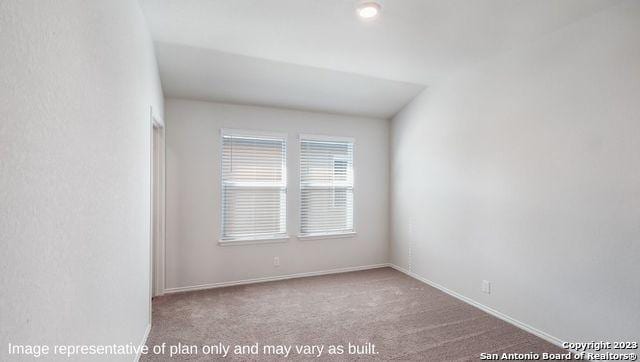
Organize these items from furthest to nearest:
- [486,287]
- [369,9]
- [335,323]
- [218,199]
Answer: [218,199], [486,287], [335,323], [369,9]

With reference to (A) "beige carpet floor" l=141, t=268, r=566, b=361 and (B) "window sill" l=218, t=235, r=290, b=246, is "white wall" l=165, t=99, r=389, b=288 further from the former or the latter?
(A) "beige carpet floor" l=141, t=268, r=566, b=361

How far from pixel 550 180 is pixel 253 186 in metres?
3.19

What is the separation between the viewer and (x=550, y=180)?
2.50m

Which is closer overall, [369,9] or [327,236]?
[369,9]

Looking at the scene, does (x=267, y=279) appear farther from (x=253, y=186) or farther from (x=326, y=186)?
(x=326, y=186)

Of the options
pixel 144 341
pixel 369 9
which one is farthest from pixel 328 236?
pixel 369 9

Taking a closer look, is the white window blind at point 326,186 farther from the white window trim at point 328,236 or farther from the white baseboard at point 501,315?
the white baseboard at point 501,315

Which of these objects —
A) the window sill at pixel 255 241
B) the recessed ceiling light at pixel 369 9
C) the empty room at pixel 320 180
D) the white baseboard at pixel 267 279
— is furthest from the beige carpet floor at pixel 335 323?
the recessed ceiling light at pixel 369 9

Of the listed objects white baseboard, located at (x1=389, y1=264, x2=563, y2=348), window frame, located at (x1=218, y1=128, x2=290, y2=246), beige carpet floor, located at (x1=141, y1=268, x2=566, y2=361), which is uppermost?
window frame, located at (x1=218, y1=128, x2=290, y2=246)

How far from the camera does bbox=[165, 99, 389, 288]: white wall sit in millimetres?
3646

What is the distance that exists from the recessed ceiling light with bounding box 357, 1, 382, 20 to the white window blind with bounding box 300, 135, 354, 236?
2079mm

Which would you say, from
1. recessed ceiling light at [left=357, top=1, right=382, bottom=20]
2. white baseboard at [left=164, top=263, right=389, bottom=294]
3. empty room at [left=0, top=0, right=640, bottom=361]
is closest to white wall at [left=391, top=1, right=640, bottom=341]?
empty room at [left=0, top=0, right=640, bottom=361]

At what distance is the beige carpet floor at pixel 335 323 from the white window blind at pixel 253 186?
764 millimetres

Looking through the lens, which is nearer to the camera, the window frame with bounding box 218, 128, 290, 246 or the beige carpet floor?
the beige carpet floor
